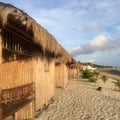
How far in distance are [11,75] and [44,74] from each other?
9.14 ft

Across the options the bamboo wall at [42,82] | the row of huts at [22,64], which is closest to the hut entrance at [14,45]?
the row of huts at [22,64]

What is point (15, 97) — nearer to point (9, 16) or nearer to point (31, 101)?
point (31, 101)

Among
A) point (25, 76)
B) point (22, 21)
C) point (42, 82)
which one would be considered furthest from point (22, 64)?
point (22, 21)

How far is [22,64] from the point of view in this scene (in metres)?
9.22

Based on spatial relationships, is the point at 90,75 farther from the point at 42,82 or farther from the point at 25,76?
the point at 25,76

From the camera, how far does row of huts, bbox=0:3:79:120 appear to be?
250 inches

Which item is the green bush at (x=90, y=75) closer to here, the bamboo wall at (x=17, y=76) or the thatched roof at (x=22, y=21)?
the bamboo wall at (x=17, y=76)

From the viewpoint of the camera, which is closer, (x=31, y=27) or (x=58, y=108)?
(x=31, y=27)

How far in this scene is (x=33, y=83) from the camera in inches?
375

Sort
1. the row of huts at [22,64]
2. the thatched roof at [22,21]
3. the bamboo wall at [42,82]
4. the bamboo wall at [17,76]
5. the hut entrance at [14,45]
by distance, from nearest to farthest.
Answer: the thatched roof at [22,21] → the row of huts at [22,64] → the hut entrance at [14,45] → the bamboo wall at [17,76] → the bamboo wall at [42,82]

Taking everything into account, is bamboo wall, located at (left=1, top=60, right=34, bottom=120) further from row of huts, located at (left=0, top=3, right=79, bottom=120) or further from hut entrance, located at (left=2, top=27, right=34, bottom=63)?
hut entrance, located at (left=2, top=27, right=34, bottom=63)

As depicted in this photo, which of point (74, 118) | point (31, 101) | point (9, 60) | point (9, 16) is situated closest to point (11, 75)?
point (9, 60)

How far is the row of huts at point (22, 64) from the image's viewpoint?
20.8ft

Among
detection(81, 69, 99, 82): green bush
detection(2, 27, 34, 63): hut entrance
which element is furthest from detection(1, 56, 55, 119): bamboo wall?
detection(81, 69, 99, 82): green bush
